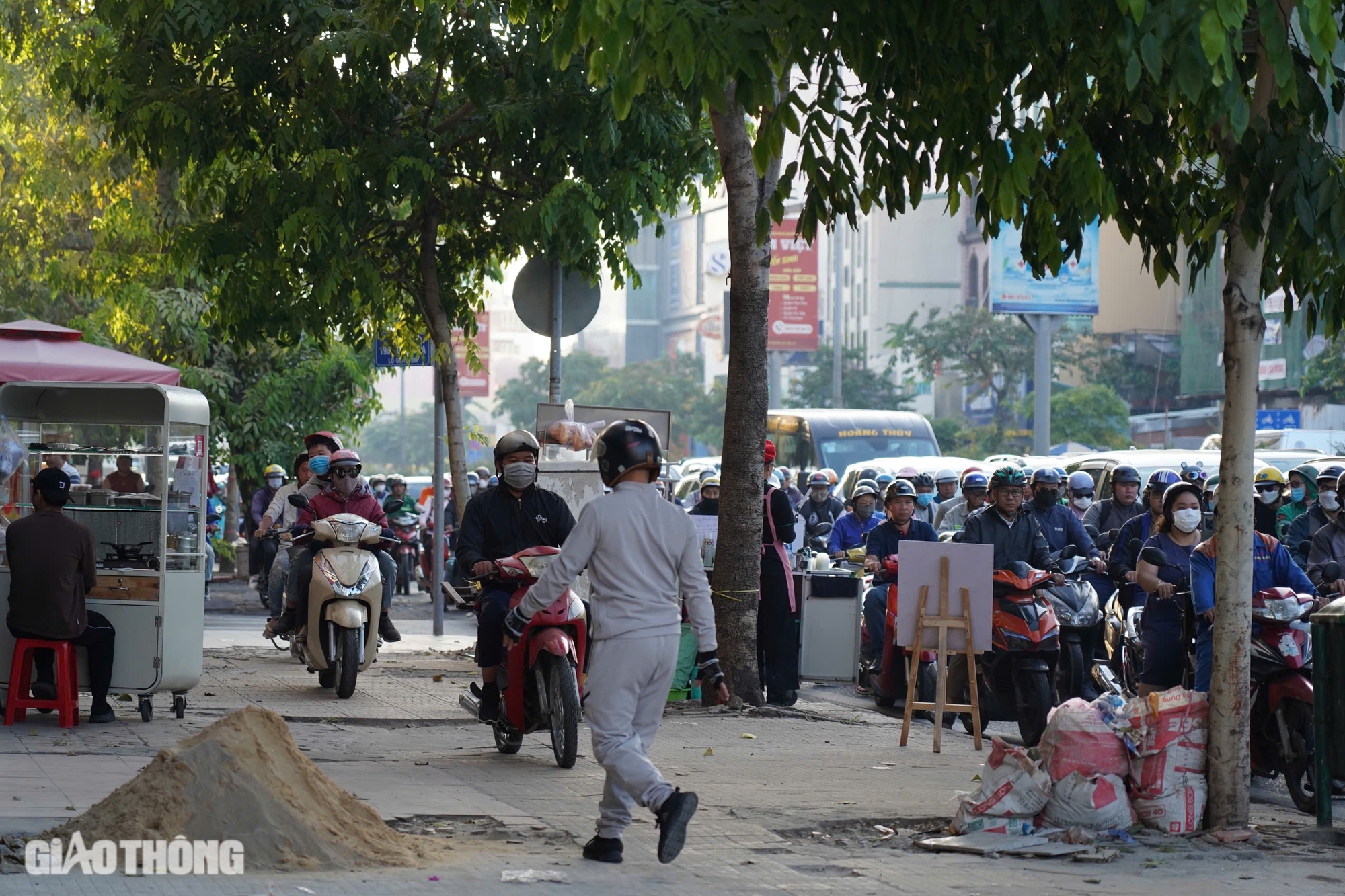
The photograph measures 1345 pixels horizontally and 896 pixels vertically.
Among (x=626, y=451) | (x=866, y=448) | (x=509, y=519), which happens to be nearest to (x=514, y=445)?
(x=509, y=519)

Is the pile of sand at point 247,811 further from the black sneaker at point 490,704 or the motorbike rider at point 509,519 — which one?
the motorbike rider at point 509,519

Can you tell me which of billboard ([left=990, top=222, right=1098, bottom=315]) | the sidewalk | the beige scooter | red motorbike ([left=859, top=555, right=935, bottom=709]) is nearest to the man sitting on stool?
the sidewalk

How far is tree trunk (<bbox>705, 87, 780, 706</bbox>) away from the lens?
446 inches

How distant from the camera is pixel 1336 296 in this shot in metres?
7.88

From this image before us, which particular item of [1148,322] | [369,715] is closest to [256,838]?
[369,715]

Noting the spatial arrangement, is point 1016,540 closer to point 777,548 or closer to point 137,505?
point 777,548

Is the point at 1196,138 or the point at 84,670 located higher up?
the point at 1196,138

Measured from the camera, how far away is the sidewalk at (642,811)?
6.42 meters

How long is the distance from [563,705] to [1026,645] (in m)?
3.11

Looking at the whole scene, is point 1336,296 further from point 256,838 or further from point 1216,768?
point 256,838

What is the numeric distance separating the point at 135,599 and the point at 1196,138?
6391 mm

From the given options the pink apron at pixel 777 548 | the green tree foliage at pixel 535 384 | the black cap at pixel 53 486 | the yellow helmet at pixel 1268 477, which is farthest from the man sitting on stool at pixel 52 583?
the green tree foliage at pixel 535 384

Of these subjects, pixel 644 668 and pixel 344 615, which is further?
pixel 344 615

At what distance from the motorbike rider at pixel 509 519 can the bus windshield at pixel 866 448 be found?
73.1 ft
